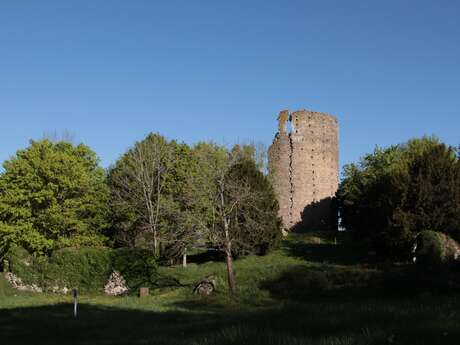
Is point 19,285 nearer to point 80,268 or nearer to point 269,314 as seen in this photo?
point 80,268

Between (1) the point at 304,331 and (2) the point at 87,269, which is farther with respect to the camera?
(2) the point at 87,269

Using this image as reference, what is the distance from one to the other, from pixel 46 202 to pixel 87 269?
9.87 metres

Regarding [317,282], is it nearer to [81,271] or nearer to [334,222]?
[81,271]

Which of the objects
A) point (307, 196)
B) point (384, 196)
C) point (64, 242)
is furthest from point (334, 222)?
point (64, 242)

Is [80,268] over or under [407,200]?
under

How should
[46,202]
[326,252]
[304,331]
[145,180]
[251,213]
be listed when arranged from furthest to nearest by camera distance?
1. [145,180]
2. [326,252]
3. [251,213]
4. [46,202]
5. [304,331]

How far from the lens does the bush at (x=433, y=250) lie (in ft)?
92.4

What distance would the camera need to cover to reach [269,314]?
41.0 ft

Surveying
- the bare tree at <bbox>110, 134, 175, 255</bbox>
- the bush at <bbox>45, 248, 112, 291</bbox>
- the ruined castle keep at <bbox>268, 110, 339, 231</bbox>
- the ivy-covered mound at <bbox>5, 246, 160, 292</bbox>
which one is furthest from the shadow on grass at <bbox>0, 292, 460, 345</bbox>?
the ruined castle keep at <bbox>268, 110, 339, 231</bbox>

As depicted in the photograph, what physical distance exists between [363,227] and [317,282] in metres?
17.4

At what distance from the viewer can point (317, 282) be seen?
2844 centimetres

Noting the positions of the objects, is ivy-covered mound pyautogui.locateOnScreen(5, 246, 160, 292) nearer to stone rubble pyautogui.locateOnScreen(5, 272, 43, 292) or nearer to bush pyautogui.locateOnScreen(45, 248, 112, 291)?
bush pyautogui.locateOnScreen(45, 248, 112, 291)

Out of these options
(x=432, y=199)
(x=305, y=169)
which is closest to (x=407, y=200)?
(x=432, y=199)

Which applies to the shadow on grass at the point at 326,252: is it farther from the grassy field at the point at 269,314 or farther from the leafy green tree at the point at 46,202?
the leafy green tree at the point at 46,202
